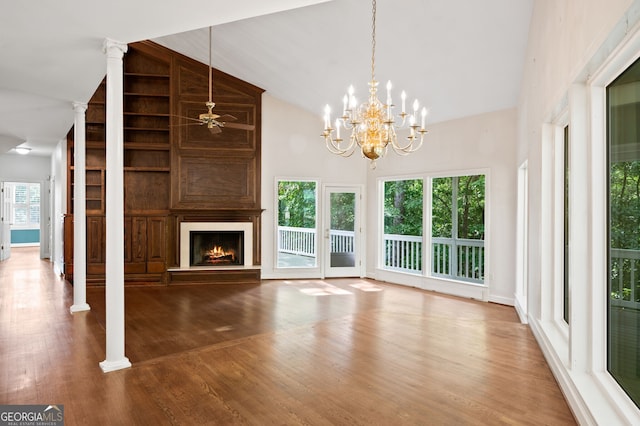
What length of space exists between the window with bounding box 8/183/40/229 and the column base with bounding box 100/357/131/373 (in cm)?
1379

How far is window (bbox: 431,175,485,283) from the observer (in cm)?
671

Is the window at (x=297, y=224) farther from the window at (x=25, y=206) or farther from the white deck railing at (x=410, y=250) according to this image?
the window at (x=25, y=206)

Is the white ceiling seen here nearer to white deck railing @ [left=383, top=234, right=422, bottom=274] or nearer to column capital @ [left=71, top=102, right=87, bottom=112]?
column capital @ [left=71, top=102, right=87, bottom=112]

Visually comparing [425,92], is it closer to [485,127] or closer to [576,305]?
[485,127]

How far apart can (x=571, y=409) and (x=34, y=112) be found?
7.17 metres

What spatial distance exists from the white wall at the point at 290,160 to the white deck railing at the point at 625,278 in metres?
6.34

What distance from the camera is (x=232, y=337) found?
4578mm

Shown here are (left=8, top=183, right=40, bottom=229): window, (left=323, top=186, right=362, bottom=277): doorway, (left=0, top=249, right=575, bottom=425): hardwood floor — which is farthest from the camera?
(left=8, top=183, right=40, bottom=229): window

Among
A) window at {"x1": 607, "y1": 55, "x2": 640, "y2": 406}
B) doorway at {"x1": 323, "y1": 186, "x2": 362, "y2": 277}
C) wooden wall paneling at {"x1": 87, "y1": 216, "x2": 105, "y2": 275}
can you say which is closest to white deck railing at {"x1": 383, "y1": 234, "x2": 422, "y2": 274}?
doorway at {"x1": 323, "y1": 186, "x2": 362, "y2": 277}

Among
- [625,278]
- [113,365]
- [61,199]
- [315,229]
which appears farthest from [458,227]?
[61,199]

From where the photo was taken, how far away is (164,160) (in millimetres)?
8133

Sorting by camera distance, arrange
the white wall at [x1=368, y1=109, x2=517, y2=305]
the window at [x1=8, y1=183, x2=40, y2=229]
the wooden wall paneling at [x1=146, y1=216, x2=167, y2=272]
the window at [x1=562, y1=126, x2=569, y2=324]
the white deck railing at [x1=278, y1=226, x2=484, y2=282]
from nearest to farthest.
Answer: the window at [x1=562, y1=126, x2=569, y2=324], the white wall at [x1=368, y1=109, x2=517, y2=305], the white deck railing at [x1=278, y1=226, x2=484, y2=282], the wooden wall paneling at [x1=146, y1=216, x2=167, y2=272], the window at [x1=8, y1=183, x2=40, y2=229]

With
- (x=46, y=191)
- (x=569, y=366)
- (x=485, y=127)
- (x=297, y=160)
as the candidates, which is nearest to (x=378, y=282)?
(x=297, y=160)

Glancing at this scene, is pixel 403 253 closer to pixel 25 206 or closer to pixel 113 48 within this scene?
Answer: pixel 113 48
